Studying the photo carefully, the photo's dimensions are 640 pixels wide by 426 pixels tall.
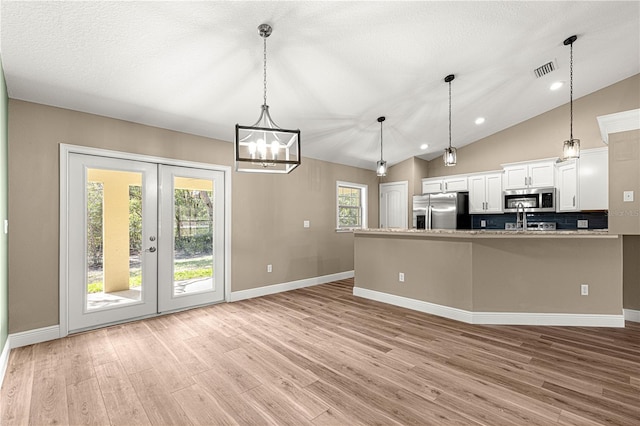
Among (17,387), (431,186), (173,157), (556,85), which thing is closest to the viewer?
(17,387)

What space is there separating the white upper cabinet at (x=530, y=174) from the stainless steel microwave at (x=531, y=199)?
100mm

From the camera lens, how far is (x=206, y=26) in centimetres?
242

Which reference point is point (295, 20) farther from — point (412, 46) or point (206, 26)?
point (412, 46)

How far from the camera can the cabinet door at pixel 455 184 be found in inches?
250

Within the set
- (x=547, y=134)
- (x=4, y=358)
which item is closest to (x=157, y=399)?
(x=4, y=358)

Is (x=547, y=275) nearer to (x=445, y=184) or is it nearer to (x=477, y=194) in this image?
(x=477, y=194)

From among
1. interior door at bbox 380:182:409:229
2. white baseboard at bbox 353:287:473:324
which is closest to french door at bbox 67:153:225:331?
white baseboard at bbox 353:287:473:324

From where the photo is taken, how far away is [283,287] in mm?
5254

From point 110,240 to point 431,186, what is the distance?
20.2 feet

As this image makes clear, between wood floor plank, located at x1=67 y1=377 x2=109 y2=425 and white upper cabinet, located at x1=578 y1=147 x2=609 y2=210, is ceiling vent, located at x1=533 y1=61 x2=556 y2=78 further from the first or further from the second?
wood floor plank, located at x1=67 y1=377 x2=109 y2=425

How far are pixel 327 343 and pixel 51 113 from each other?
12.6 feet

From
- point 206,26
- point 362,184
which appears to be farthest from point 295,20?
point 362,184

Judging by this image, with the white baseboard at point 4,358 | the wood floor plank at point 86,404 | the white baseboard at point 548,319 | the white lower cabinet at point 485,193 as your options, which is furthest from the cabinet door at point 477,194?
the white baseboard at point 4,358

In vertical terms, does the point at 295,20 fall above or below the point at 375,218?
above
